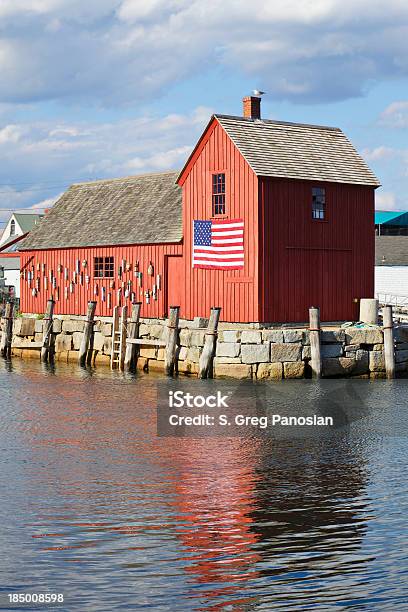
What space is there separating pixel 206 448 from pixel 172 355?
43.9ft

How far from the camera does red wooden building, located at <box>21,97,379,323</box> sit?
33812mm

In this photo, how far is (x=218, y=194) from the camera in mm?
34906

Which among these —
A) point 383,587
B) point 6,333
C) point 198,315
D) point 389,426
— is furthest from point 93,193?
point 383,587

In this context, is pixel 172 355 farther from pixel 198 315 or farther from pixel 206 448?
pixel 206 448

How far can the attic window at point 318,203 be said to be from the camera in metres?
34.9

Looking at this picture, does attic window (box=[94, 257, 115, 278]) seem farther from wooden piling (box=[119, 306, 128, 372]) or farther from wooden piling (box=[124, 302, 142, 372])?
wooden piling (box=[124, 302, 142, 372])

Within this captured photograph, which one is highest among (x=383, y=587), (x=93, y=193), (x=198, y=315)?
(x=93, y=193)

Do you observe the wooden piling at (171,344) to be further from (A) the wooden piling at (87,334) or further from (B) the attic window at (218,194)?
(A) the wooden piling at (87,334)

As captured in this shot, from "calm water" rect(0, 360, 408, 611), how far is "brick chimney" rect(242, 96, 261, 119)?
60.2 ft

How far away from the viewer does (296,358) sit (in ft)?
103

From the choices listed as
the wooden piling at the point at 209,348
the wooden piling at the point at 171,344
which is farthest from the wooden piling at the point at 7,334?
the wooden piling at the point at 209,348

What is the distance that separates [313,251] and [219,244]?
332cm

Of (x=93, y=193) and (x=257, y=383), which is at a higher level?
(x=93, y=193)

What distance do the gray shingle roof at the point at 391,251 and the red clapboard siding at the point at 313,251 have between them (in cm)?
2715
